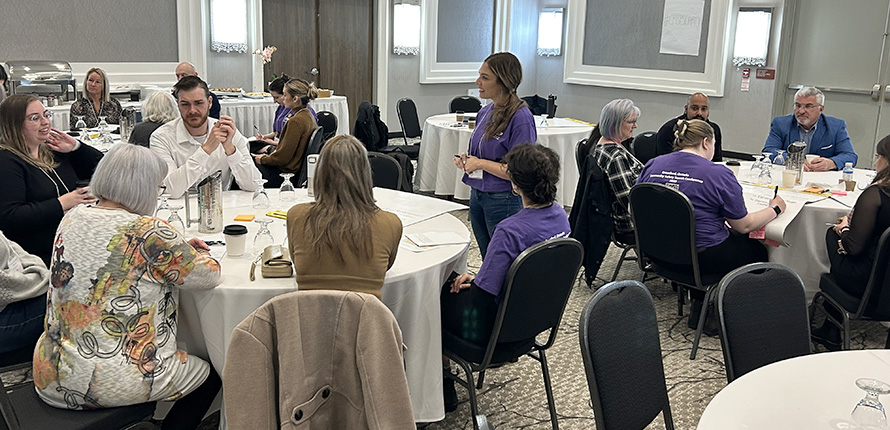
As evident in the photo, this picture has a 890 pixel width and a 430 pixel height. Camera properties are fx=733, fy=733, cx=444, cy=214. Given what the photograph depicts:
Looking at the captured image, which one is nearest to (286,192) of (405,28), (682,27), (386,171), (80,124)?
(386,171)

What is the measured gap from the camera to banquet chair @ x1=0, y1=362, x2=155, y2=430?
2.09m

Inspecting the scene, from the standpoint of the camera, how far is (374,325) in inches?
75.9

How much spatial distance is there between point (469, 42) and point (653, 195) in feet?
27.1

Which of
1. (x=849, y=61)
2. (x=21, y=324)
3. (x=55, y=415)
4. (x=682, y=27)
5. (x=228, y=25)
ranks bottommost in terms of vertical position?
(x=55, y=415)

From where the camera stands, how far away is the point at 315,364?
197 cm

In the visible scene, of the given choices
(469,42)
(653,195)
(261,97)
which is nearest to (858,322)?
(653,195)

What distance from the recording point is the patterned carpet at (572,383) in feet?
10.3

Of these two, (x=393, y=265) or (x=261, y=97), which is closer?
Answer: (x=393, y=265)

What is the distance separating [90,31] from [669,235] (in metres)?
6.97

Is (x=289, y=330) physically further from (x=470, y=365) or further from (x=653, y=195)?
(x=653, y=195)

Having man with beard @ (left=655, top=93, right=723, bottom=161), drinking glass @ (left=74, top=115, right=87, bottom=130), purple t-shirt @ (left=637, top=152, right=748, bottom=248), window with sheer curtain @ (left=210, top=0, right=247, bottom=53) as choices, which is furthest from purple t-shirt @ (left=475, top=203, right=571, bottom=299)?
window with sheer curtain @ (left=210, top=0, right=247, bottom=53)

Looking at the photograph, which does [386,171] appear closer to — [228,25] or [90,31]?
[90,31]

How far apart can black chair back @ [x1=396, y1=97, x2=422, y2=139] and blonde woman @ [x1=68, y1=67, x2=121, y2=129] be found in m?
2.97

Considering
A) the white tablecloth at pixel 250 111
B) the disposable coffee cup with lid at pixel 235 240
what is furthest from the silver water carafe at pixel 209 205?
the white tablecloth at pixel 250 111
